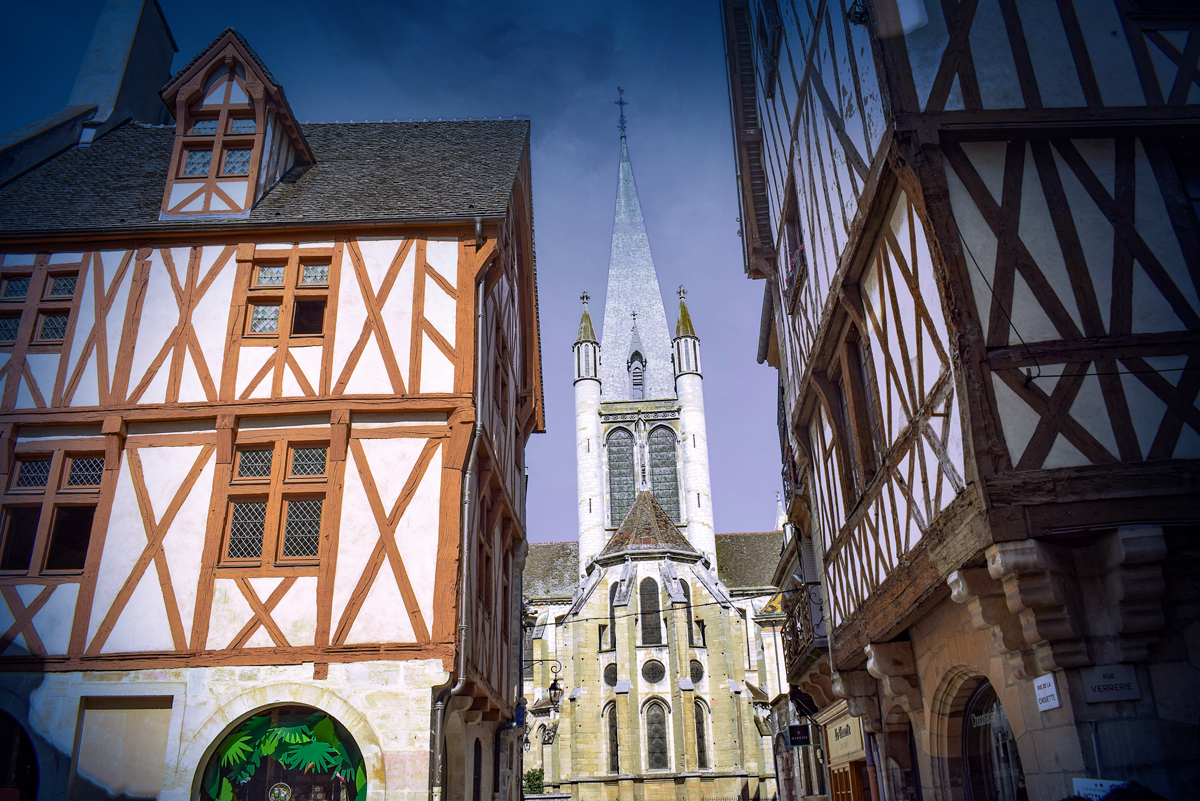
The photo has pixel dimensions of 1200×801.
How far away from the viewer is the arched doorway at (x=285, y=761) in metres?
8.96

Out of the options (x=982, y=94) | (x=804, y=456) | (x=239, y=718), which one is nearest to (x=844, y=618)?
(x=804, y=456)

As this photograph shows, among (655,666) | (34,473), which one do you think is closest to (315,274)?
(34,473)

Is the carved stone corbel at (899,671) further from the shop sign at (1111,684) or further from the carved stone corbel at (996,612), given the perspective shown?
the shop sign at (1111,684)

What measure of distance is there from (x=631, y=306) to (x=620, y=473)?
41.7 feet

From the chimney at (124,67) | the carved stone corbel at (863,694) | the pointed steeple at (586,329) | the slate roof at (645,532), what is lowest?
the carved stone corbel at (863,694)

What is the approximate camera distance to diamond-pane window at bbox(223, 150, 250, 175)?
38.5ft

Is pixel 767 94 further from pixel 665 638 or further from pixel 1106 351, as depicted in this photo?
pixel 665 638

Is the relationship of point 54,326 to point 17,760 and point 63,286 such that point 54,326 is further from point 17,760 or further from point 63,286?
point 17,760

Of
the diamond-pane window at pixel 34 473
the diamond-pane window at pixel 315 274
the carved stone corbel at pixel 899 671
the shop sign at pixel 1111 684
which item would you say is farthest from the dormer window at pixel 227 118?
the shop sign at pixel 1111 684

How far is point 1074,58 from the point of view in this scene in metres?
6.32

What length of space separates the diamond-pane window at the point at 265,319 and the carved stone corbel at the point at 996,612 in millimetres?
8139

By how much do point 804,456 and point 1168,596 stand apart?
6168 mm

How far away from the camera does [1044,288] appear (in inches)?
227

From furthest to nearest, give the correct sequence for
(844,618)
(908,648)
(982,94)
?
(844,618)
(908,648)
(982,94)
